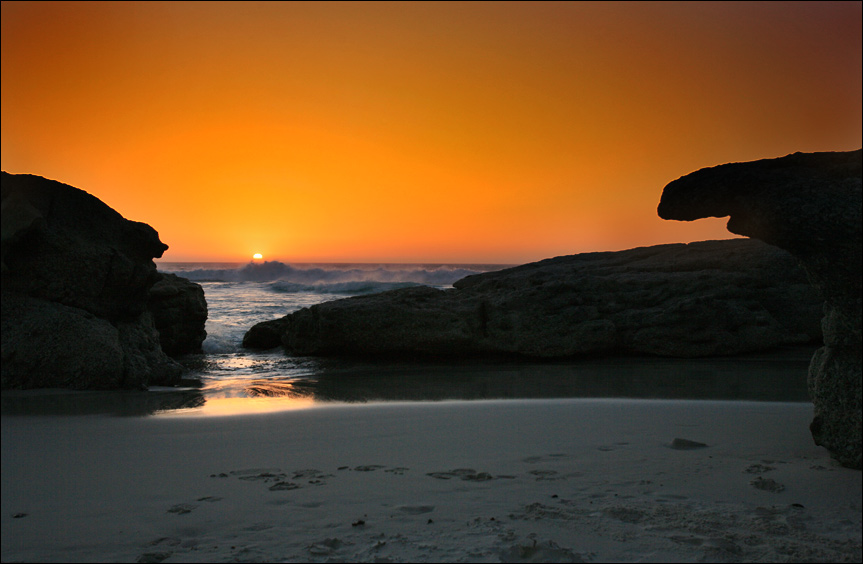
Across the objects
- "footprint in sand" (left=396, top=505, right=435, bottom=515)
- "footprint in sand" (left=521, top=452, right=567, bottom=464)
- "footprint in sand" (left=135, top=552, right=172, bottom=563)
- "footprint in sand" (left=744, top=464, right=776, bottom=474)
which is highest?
Result: "footprint in sand" (left=744, top=464, right=776, bottom=474)

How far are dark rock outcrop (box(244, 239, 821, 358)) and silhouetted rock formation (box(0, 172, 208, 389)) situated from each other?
121 inches

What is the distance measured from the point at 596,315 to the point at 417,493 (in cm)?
653

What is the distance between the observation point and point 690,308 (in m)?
8.45

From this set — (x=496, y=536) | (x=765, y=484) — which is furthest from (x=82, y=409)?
(x=765, y=484)

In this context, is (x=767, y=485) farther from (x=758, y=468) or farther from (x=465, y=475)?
(x=465, y=475)

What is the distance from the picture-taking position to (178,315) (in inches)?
376

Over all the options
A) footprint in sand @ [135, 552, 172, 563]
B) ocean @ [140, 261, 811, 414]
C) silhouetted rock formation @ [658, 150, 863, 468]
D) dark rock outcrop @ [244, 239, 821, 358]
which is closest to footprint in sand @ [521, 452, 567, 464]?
silhouetted rock formation @ [658, 150, 863, 468]

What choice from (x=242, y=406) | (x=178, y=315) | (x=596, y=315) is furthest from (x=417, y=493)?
(x=178, y=315)

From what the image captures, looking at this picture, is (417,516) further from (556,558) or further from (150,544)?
(150,544)

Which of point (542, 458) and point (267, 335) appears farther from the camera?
point (267, 335)

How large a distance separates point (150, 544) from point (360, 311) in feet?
22.5

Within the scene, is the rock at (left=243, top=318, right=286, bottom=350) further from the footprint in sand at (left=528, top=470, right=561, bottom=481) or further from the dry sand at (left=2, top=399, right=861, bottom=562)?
the footprint in sand at (left=528, top=470, right=561, bottom=481)

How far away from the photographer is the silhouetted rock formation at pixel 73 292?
14.6 feet

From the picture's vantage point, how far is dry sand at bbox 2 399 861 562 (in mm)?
2125
